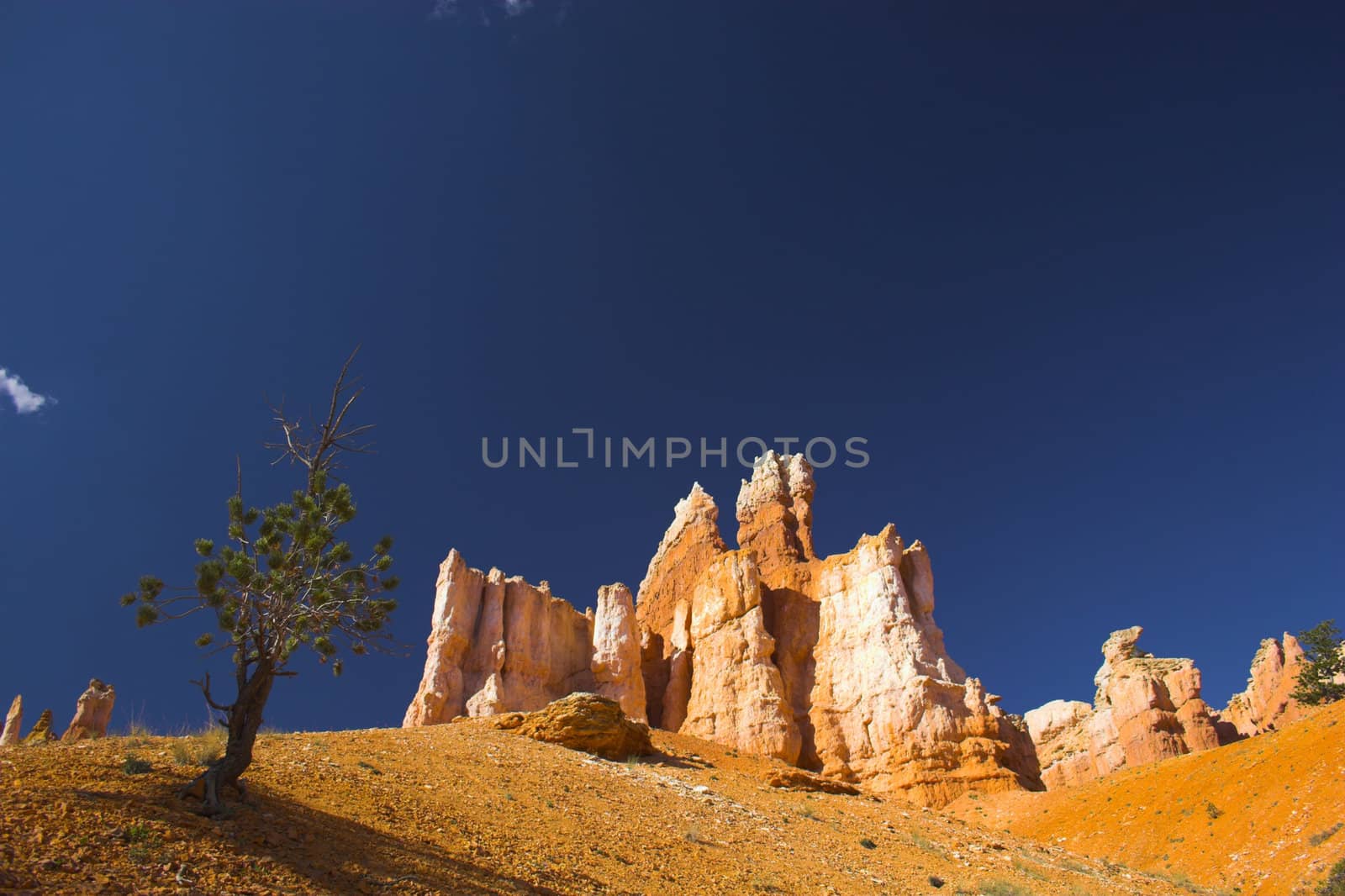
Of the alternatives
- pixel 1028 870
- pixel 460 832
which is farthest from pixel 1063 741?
pixel 460 832

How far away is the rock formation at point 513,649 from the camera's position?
159 feet

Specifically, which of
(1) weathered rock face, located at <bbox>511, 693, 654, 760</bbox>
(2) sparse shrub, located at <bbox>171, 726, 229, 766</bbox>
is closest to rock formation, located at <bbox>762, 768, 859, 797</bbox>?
(1) weathered rock face, located at <bbox>511, 693, 654, 760</bbox>

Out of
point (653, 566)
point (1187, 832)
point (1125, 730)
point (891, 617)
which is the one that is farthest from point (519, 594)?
point (1125, 730)

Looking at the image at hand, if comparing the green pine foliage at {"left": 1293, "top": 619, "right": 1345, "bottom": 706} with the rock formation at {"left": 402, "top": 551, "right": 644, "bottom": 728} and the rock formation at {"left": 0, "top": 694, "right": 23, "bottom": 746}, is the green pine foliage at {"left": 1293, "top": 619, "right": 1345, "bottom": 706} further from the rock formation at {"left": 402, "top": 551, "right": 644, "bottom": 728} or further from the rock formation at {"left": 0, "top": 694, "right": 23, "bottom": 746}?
the rock formation at {"left": 0, "top": 694, "right": 23, "bottom": 746}

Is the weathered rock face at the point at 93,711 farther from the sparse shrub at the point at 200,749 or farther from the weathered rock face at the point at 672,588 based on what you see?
the weathered rock face at the point at 672,588

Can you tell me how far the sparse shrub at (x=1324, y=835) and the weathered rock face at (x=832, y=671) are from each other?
53.7 feet

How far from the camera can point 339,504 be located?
1320 centimetres

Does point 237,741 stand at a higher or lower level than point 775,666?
lower

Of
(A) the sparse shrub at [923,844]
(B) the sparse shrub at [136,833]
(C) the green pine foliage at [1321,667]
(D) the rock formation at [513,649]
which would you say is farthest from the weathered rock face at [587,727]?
(C) the green pine foliage at [1321,667]

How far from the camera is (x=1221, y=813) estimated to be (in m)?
32.7

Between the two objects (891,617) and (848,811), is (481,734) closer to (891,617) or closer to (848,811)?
(848,811)

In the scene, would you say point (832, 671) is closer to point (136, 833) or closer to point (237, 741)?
point (237, 741)

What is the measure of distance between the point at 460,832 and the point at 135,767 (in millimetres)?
5431

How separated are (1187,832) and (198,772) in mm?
39781
